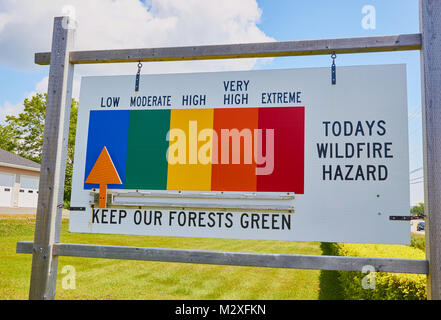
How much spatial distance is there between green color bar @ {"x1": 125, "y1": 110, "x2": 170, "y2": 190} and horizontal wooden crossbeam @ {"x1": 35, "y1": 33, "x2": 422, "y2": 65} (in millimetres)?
550

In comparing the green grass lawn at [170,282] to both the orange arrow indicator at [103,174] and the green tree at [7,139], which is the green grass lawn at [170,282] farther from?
the green tree at [7,139]

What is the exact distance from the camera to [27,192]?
2230cm

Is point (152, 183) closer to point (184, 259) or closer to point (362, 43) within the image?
point (184, 259)

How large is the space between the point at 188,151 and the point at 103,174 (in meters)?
0.85

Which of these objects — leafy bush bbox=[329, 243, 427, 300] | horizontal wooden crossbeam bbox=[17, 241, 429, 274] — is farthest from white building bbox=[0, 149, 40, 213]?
leafy bush bbox=[329, 243, 427, 300]

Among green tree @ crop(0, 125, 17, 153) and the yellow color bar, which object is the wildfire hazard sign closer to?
the yellow color bar

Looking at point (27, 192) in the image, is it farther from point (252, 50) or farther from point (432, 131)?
point (432, 131)

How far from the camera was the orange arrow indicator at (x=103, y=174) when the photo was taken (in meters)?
3.28

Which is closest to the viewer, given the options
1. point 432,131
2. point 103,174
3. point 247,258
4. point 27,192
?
point 432,131

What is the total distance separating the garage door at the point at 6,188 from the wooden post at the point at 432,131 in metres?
22.1

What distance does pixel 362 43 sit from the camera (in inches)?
117

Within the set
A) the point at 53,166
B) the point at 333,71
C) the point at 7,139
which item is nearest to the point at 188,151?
the point at 53,166
